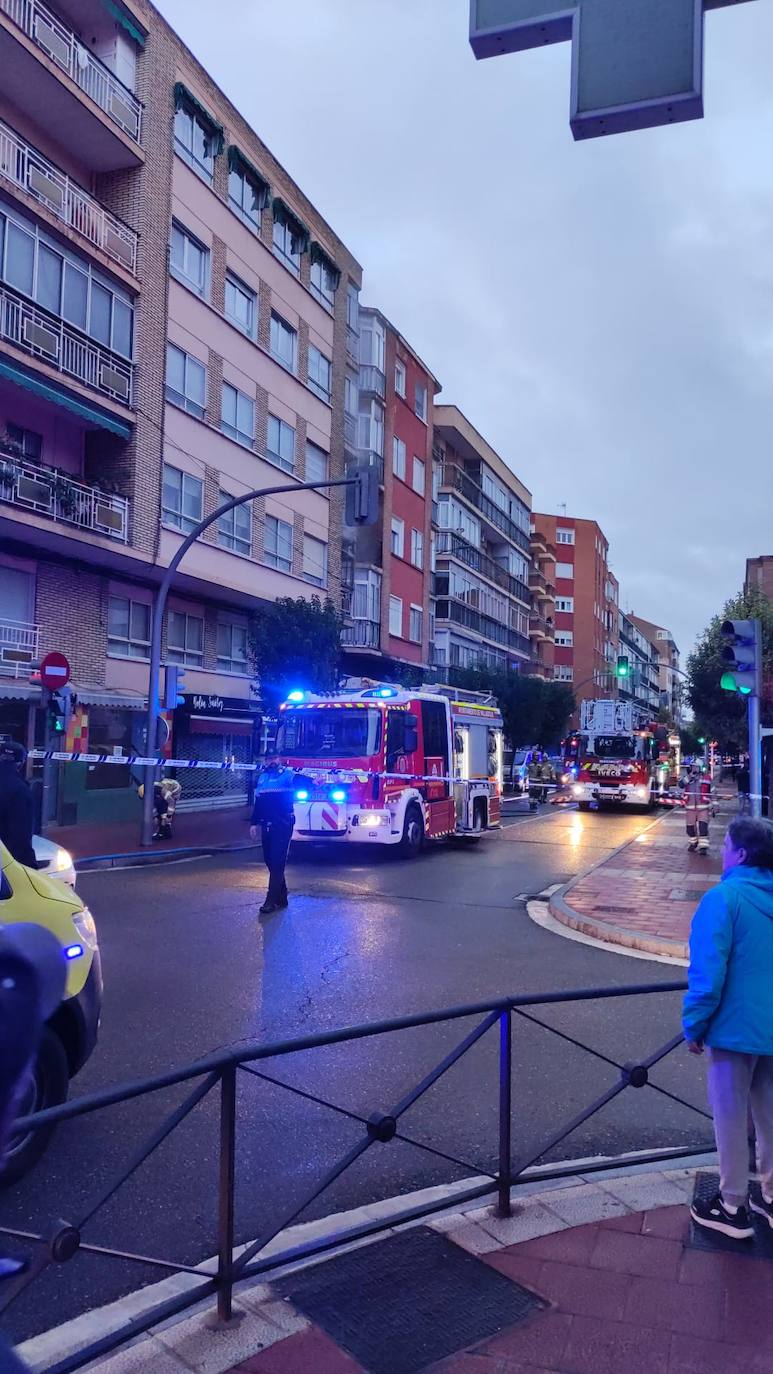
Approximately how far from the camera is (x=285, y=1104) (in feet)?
17.7

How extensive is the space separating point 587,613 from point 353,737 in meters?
77.4

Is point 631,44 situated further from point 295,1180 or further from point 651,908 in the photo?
point 651,908

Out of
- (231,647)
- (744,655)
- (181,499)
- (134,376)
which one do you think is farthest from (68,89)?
(744,655)

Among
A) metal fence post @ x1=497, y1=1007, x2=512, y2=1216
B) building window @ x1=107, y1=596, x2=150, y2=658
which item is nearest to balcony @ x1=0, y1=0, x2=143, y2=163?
building window @ x1=107, y1=596, x2=150, y2=658

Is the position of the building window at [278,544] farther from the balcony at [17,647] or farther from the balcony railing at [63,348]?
the balcony at [17,647]

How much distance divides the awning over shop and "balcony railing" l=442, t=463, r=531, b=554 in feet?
97.5

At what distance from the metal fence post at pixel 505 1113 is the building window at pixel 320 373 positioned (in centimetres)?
3041

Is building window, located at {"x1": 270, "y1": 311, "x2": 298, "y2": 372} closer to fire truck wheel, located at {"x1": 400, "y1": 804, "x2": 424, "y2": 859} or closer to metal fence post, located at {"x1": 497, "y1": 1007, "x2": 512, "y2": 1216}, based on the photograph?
fire truck wheel, located at {"x1": 400, "y1": 804, "x2": 424, "y2": 859}

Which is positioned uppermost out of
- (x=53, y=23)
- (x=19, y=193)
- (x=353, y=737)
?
(x=53, y=23)

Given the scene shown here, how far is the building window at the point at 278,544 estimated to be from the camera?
96.0ft

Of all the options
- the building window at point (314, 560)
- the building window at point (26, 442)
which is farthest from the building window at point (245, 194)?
the building window at point (26, 442)

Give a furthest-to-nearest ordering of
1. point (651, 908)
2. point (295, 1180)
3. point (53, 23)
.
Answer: point (53, 23)
point (651, 908)
point (295, 1180)

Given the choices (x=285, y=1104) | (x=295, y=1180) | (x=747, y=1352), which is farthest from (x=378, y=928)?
(x=747, y=1352)

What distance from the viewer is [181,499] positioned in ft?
82.7
